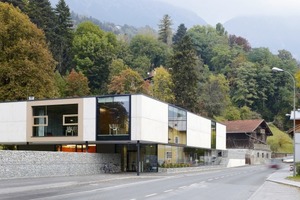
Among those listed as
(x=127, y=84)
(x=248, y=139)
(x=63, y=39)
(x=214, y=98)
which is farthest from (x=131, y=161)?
(x=214, y=98)

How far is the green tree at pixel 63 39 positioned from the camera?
93.5 meters

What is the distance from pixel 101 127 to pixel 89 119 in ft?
4.70

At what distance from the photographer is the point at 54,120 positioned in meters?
44.4

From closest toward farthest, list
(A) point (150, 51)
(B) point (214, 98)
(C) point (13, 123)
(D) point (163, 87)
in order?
(C) point (13, 123)
(D) point (163, 87)
(B) point (214, 98)
(A) point (150, 51)

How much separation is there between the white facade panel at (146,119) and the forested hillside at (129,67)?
13323 millimetres

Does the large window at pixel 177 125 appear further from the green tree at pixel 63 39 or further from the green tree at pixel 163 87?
the green tree at pixel 63 39

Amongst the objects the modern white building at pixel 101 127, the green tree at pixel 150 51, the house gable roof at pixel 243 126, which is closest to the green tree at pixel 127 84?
the house gable roof at pixel 243 126

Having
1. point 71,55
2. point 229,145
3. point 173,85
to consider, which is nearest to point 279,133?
point 229,145

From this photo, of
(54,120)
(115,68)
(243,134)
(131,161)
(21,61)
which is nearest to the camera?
(54,120)

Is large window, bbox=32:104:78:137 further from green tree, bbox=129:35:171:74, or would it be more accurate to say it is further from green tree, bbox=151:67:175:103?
green tree, bbox=129:35:171:74

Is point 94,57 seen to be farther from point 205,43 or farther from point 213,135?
point 205,43

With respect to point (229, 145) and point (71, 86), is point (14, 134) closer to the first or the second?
point (71, 86)

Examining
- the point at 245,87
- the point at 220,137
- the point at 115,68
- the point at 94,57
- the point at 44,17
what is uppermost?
the point at 44,17

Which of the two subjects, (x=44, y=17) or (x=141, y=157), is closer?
(x=141, y=157)
